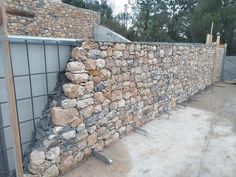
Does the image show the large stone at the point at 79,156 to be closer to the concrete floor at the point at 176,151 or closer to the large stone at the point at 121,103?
the concrete floor at the point at 176,151

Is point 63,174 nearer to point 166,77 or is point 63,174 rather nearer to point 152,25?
point 166,77

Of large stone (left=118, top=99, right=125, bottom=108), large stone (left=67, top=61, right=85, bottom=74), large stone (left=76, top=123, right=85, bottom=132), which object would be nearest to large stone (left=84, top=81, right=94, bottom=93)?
large stone (left=67, top=61, right=85, bottom=74)

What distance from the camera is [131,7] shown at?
21938 millimetres

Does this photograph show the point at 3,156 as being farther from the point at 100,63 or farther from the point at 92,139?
the point at 100,63

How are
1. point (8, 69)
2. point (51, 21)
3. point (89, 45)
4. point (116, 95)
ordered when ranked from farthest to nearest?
point (51, 21) < point (116, 95) < point (89, 45) < point (8, 69)

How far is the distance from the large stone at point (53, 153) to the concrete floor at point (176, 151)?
359 mm

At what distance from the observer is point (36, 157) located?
99.7 inches

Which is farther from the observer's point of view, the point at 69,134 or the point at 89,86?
the point at 89,86

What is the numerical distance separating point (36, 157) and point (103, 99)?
1270 mm

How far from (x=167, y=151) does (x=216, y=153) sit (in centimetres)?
76

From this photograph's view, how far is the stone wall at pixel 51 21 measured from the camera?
23.8 feet

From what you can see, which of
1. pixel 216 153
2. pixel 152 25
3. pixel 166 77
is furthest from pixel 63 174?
pixel 152 25

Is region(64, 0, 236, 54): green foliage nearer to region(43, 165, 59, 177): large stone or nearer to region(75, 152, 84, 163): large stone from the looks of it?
region(75, 152, 84, 163): large stone

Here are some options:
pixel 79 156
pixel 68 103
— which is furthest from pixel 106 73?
pixel 79 156
